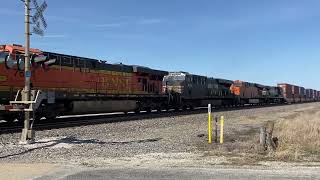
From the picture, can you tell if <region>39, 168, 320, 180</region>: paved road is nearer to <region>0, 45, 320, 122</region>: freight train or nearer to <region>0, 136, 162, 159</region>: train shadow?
<region>0, 136, 162, 159</region>: train shadow

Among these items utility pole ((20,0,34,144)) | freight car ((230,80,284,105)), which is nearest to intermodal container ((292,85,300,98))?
freight car ((230,80,284,105))

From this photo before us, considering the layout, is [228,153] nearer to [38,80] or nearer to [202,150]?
[202,150]

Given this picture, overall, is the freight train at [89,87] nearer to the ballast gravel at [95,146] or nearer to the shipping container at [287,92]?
the ballast gravel at [95,146]

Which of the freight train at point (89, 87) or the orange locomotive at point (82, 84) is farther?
the orange locomotive at point (82, 84)

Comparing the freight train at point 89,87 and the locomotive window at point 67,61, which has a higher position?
the locomotive window at point 67,61

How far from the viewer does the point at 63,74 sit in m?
26.5

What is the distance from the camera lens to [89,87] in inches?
1144

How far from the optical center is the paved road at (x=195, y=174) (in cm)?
916

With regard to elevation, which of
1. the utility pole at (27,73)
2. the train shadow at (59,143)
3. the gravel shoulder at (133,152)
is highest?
the utility pole at (27,73)

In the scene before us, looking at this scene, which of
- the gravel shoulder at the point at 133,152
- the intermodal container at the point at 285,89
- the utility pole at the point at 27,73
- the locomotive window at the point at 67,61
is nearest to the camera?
the gravel shoulder at the point at 133,152

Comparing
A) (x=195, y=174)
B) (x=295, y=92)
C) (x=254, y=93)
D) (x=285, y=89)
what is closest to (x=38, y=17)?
(x=195, y=174)

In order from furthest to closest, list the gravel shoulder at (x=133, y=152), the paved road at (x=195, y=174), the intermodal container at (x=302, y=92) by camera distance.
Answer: the intermodal container at (x=302, y=92) < the gravel shoulder at (x=133, y=152) < the paved road at (x=195, y=174)

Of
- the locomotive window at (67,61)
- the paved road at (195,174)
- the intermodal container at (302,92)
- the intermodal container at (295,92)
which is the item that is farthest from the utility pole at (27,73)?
the intermodal container at (302,92)

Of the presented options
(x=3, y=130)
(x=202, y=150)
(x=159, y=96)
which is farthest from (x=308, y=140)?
(x=159, y=96)
